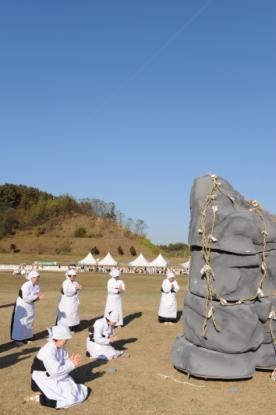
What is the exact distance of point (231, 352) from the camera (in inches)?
263

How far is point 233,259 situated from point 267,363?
2.17 m

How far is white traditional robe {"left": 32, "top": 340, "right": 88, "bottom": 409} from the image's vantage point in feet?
18.1

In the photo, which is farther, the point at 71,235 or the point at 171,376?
the point at 71,235

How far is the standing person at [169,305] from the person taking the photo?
1176 centimetres

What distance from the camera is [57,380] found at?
5641mm

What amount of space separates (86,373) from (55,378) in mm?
1521

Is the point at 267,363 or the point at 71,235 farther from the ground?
the point at 71,235

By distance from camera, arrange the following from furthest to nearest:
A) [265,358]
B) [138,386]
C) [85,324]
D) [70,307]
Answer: [85,324]
[70,307]
[265,358]
[138,386]

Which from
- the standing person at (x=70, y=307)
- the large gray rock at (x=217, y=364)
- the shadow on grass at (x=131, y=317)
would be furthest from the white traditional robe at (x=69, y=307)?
the large gray rock at (x=217, y=364)

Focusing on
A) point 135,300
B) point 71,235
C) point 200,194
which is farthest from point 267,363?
point 71,235

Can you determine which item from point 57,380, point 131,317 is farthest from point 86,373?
point 131,317

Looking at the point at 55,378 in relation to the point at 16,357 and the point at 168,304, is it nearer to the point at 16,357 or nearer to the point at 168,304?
the point at 16,357

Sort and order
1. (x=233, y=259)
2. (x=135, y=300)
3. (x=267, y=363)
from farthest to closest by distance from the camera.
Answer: (x=135, y=300), (x=267, y=363), (x=233, y=259)

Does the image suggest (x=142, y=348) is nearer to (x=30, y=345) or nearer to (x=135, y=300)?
(x=30, y=345)
